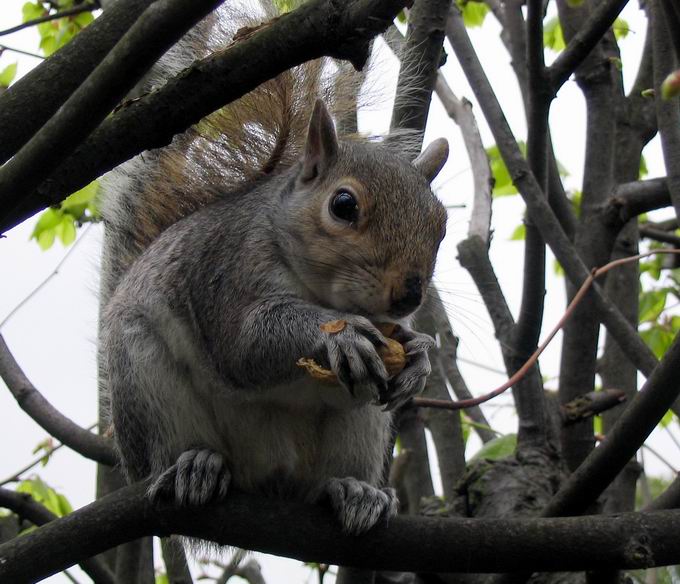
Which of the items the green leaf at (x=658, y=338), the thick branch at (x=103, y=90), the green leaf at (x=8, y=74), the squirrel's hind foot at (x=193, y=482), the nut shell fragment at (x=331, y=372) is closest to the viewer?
the thick branch at (x=103, y=90)

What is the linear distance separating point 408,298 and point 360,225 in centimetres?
28

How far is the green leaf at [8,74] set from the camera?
455 centimetres

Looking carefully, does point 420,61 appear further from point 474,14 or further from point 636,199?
point 474,14

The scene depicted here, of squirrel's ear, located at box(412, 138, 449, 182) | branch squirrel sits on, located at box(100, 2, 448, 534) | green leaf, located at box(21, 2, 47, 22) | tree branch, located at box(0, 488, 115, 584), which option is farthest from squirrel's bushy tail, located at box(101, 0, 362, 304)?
green leaf, located at box(21, 2, 47, 22)

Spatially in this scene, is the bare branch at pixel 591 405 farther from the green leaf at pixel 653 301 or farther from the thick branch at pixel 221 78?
the thick branch at pixel 221 78

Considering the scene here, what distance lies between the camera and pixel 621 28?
452 centimetres

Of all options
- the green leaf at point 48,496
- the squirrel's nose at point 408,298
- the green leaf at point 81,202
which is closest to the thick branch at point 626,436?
the squirrel's nose at point 408,298

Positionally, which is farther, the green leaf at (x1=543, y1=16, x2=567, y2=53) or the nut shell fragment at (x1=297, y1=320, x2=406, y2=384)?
the green leaf at (x1=543, y1=16, x2=567, y2=53)

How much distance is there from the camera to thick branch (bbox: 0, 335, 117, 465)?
3256 millimetres

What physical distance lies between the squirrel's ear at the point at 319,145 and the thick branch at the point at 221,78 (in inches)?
33.9

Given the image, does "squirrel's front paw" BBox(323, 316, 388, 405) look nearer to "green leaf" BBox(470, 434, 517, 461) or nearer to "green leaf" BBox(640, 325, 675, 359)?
"green leaf" BBox(470, 434, 517, 461)

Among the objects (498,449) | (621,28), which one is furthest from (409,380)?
(621,28)

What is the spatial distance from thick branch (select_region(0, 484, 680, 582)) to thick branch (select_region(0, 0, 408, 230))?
0.75m

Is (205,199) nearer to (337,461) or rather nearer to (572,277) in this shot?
(337,461)
